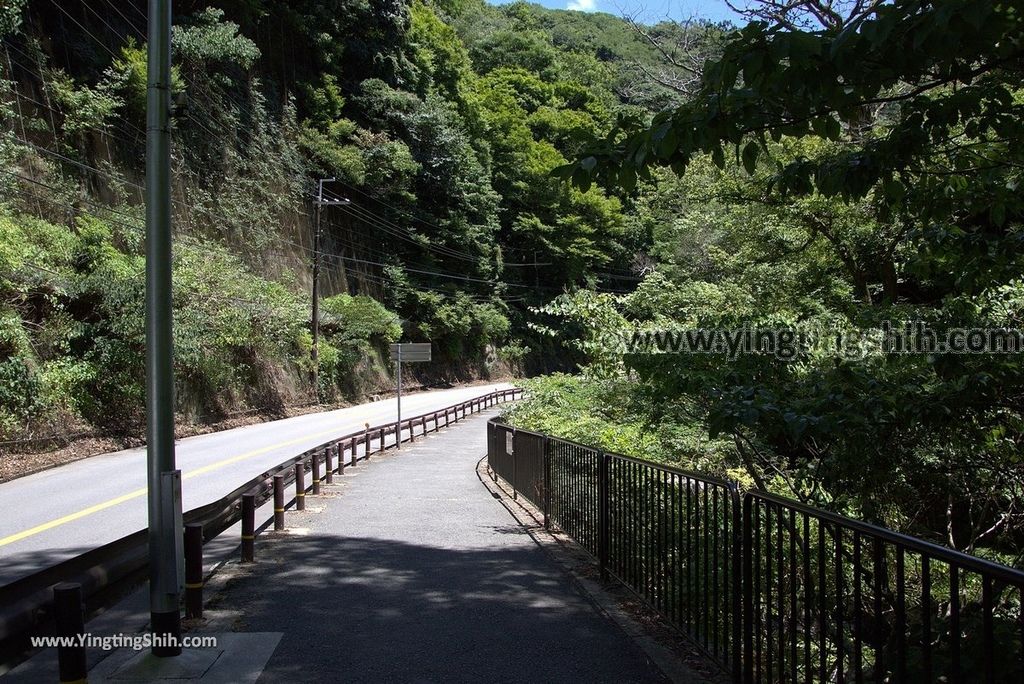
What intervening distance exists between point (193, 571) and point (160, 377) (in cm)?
183

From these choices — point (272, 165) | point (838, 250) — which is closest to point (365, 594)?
point (838, 250)

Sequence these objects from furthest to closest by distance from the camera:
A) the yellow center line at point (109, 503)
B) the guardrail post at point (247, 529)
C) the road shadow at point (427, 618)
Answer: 1. the yellow center line at point (109, 503)
2. the guardrail post at point (247, 529)
3. the road shadow at point (427, 618)

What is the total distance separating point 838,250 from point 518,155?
51230mm

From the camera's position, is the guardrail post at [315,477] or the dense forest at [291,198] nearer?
the guardrail post at [315,477]

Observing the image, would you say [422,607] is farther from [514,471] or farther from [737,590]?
[514,471]

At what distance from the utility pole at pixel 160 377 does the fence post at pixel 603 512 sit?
3.58 m

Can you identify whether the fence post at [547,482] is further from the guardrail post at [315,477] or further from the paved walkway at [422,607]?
the guardrail post at [315,477]

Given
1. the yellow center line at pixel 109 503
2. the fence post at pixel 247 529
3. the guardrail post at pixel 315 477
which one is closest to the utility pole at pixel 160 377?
the fence post at pixel 247 529

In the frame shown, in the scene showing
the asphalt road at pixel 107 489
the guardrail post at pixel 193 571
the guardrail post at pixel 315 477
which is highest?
the guardrail post at pixel 193 571

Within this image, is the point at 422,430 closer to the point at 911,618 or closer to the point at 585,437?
the point at 585,437

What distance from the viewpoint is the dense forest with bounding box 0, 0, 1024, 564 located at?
14.7ft

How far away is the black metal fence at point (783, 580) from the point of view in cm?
292

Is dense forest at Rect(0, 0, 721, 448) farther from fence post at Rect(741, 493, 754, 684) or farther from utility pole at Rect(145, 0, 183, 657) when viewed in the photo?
fence post at Rect(741, 493, 754, 684)

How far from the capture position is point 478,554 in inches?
339
